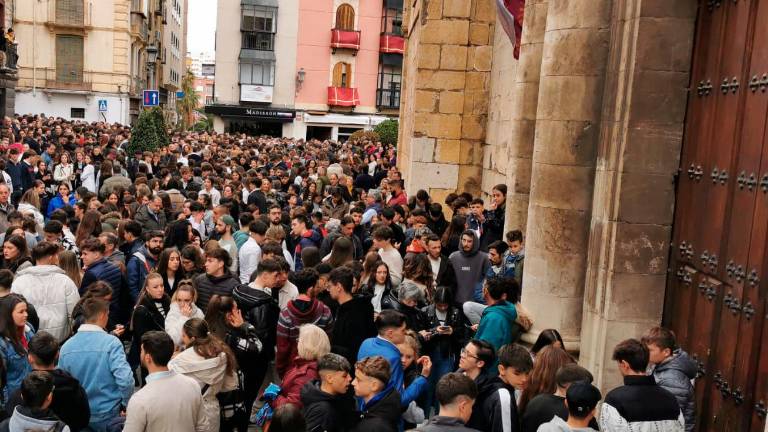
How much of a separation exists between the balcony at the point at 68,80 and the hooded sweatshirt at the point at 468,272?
40.4 meters

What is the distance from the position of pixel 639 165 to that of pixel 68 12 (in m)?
43.2

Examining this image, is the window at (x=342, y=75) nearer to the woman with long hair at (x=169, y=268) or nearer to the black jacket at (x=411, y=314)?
the woman with long hair at (x=169, y=268)

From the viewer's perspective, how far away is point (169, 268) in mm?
7672

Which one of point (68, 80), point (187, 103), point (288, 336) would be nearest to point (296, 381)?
point (288, 336)

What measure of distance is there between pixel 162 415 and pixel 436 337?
2.69 metres

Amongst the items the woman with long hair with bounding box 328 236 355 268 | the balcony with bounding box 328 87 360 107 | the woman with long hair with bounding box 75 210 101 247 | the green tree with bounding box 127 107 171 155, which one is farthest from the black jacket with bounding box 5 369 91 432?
the balcony with bounding box 328 87 360 107

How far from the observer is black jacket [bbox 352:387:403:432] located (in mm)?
4656

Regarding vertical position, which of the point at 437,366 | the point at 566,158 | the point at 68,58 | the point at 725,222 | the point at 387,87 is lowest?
the point at 437,366

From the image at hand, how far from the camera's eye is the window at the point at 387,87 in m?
49.4

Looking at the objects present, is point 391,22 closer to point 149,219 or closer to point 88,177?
point 88,177

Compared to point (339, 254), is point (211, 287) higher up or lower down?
A: lower down

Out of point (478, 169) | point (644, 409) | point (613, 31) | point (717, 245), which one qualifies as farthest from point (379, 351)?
point (478, 169)

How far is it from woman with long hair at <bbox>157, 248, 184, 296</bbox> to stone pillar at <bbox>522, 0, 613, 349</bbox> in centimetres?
312

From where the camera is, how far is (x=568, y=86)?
22.6 ft
